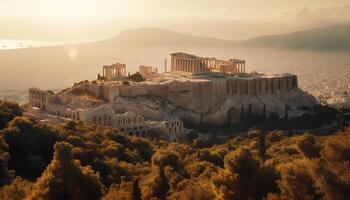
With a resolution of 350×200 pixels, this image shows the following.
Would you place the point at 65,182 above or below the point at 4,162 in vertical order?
above

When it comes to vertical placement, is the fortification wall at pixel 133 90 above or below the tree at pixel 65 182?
above

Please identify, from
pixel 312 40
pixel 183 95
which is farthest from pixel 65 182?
pixel 312 40

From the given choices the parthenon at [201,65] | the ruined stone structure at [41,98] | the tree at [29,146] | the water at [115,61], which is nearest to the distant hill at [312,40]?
the water at [115,61]

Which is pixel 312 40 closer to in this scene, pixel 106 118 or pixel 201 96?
pixel 201 96

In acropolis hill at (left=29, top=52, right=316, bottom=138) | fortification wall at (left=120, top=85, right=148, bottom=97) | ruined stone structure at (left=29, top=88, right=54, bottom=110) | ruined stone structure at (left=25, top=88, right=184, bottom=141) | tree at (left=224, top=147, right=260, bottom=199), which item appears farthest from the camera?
fortification wall at (left=120, top=85, right=148, bottom=97)

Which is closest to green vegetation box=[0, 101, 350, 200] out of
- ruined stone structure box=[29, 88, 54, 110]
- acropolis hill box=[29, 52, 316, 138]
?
acropolis hill box=[29, 52, 316, 138]

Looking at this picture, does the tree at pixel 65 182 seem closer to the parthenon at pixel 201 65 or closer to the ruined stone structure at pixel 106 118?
the ruined stone structure at pixel 106 118

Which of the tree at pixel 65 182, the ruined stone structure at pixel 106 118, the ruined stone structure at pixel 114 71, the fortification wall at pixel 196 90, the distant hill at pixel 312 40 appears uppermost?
the distant hill at pixel 312 40

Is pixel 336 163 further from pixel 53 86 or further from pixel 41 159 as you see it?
pixel 53 86

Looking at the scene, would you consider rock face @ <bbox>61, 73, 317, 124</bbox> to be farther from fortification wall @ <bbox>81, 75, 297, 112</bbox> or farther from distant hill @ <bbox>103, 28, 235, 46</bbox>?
distant hill @ <bbox>103, 28, 235, 46</bbox>
